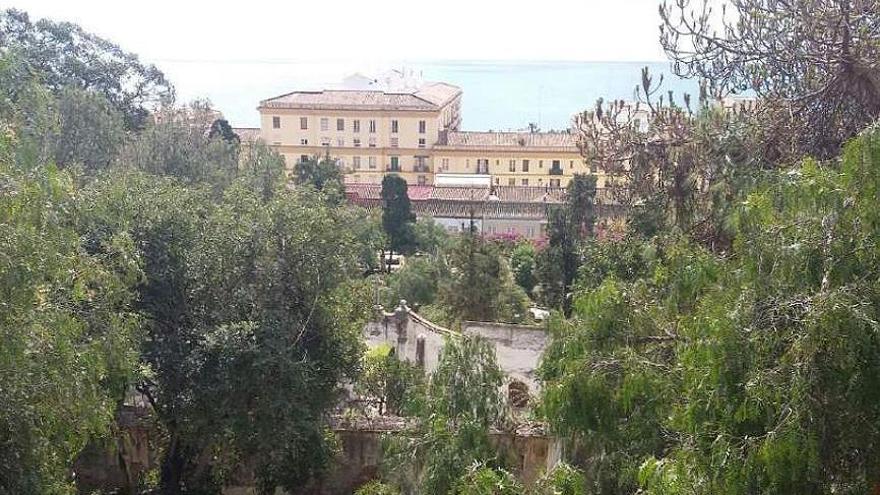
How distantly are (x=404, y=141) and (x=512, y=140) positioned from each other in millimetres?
5278

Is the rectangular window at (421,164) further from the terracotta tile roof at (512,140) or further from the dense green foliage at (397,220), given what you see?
the dense green foliage at (397,220)

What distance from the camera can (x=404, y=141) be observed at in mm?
43344

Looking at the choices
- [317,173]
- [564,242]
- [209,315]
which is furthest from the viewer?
[317,173]

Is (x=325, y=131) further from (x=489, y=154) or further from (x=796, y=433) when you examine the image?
(x=796, y=433)

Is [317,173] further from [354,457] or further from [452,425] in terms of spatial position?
[452,425]

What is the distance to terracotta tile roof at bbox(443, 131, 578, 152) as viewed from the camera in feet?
141

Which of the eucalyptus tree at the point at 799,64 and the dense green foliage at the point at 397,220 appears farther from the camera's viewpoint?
the dense green foliage at the point at 397,220

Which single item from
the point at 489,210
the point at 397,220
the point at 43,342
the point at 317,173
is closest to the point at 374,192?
the point at 489,210

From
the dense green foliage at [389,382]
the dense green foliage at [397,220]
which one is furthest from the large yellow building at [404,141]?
the dense green foliage at [389,382]

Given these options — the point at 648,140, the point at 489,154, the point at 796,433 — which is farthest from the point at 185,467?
the point at 489,154

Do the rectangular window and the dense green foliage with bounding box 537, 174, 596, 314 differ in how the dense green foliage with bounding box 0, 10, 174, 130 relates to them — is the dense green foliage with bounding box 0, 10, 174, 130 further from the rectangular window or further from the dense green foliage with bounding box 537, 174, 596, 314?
the rectangular window

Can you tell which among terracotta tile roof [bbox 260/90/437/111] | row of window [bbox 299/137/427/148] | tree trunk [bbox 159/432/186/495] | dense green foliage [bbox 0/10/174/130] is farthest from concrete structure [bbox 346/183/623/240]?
tree trunk [bbox 159/432/186/495]

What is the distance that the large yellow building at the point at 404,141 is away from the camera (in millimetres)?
42969

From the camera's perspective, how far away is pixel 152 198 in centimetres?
1106
